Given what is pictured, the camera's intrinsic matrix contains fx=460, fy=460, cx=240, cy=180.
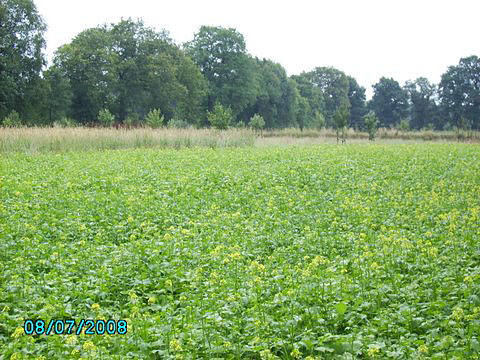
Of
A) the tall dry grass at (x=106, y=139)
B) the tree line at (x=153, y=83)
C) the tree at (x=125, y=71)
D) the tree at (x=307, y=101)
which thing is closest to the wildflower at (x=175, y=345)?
the tall dry grass at (x=106, y=139)

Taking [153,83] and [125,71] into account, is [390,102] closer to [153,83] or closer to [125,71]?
[153,83]

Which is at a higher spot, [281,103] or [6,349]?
[281,103]

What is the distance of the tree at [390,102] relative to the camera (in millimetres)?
77188

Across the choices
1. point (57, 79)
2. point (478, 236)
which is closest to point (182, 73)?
point (57, 79)

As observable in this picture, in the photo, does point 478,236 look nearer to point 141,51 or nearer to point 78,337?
point 78,337

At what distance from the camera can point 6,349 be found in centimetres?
379

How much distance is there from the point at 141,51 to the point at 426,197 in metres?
39.9

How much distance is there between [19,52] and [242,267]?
1441 inches

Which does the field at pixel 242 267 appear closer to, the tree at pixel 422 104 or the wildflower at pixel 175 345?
the wildflower at pixel 175 345

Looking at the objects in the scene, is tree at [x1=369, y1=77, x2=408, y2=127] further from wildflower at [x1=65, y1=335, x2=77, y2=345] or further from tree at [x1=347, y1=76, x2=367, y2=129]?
wildflower at [x1=65, y1=335, x2=77, y2=345]

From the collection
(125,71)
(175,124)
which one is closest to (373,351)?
(175,124)

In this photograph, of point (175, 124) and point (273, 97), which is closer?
point (175, 124)

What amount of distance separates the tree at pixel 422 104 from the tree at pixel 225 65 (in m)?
30.3
